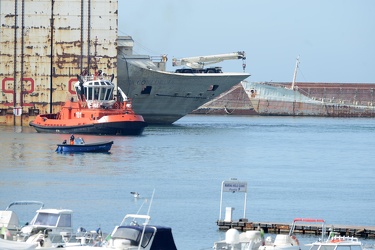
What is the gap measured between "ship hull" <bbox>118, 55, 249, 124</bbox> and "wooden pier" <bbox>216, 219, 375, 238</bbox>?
60.3 meters

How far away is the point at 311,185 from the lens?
170 feet

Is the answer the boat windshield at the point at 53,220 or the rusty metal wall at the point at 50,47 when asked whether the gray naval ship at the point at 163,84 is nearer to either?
the rusty metal wall at the point at 50,47

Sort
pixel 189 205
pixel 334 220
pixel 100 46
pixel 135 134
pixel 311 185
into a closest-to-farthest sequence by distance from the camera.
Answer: pixel 334 220
pixel 189 205
pixel 311 185
pixel 135 134
pixel 100 46

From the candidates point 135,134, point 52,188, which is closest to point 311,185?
point 52,188

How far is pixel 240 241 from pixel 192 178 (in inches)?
966

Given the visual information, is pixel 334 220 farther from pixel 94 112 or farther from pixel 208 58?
pixel 208 58

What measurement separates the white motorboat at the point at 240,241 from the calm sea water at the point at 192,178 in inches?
138

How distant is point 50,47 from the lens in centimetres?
8962

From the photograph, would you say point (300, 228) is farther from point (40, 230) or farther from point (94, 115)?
point (94, 115)

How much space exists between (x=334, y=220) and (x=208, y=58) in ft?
223

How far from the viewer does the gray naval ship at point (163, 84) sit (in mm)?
96938

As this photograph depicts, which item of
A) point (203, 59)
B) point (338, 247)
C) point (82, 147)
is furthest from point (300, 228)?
point (203, 59)

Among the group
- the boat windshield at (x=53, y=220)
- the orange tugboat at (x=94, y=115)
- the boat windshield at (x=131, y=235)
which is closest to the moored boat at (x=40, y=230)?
the boat windshield at (x=53, y=220)

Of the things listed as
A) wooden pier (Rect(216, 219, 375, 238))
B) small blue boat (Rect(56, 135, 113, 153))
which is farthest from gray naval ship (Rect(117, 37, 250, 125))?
wooden pier (Rect(216, 219, 375, 238))
